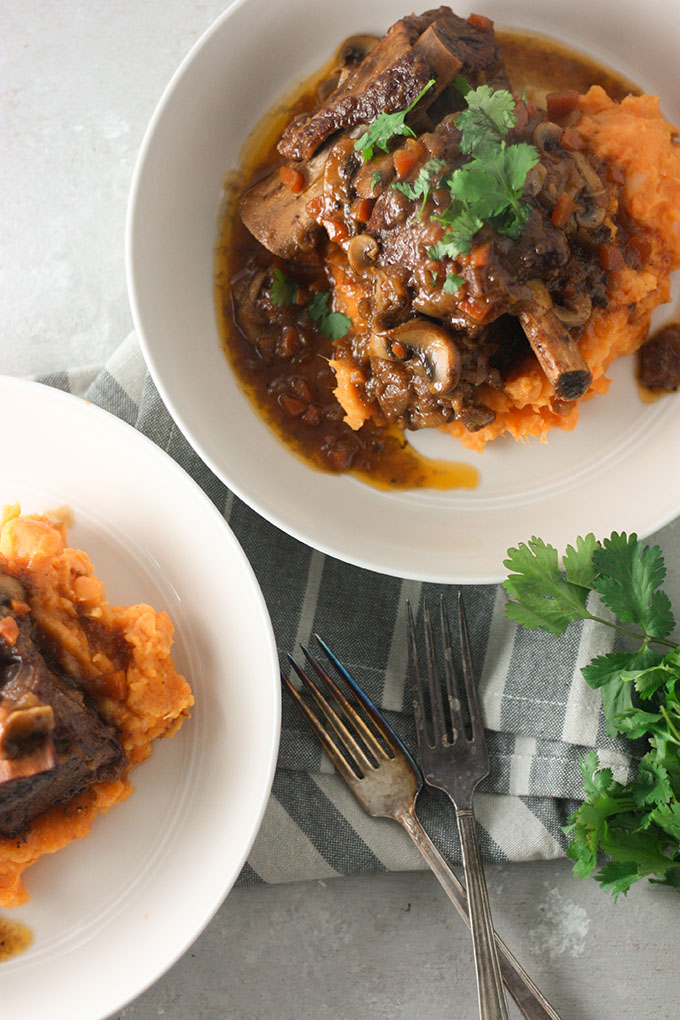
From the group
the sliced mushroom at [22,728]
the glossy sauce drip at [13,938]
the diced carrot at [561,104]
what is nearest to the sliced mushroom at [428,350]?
the diced carrot at [561,104]

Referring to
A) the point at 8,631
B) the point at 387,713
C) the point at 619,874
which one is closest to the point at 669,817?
the point at 619,874

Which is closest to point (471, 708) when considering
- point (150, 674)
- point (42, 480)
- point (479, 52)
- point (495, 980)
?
point (495, 980)

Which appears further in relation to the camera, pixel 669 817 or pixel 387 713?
pixel 387 713

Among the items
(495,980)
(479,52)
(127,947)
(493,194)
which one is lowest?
(127,947)

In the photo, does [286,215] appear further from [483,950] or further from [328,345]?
[483,950]

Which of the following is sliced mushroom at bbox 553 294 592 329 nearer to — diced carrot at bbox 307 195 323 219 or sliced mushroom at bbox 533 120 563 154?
sliced mushroom at bbox 533 120 563 154

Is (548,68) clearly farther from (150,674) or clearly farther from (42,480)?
(150,674)

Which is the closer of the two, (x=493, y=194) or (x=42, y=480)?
(x=493, y=194)
